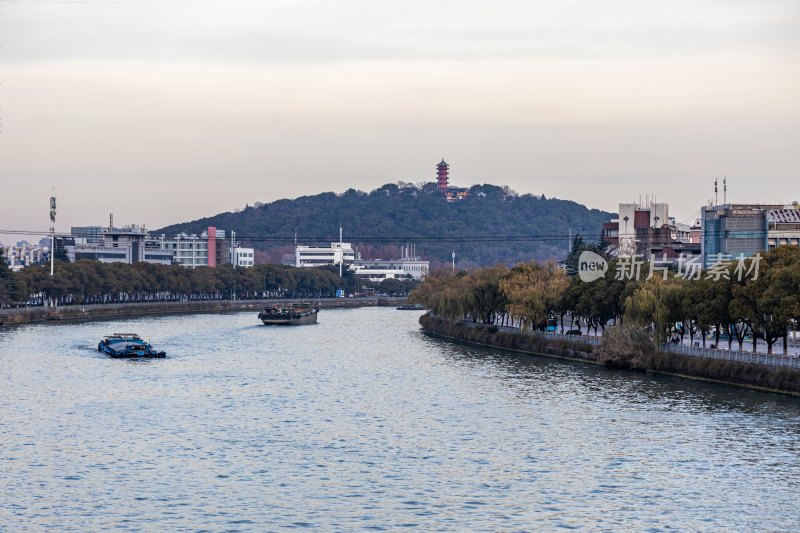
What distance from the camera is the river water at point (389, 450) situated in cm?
4062

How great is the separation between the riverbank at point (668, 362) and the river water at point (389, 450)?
1.48 metres

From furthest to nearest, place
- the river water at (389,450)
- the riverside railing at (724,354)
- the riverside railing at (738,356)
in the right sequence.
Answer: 1. the riverside railing at (724,354)
2. the riverside railing at (738,356)
3. the river water at (389,450)

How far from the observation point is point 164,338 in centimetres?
12162

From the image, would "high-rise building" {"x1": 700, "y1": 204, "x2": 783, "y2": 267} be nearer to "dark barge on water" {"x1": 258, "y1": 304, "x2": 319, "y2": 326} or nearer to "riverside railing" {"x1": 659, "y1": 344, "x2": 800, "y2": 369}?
"dark barge on water" {"x1": 258, "y1": 304, "x2": 319, "y2": 326}

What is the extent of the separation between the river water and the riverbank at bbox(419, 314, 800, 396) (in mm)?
1476

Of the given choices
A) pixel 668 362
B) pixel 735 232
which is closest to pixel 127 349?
pixel 668 362

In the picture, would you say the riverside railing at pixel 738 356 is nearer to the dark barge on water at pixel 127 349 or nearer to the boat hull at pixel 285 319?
the dark barge on water at pixel 127 349

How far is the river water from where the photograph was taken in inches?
1599

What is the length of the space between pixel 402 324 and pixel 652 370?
270 feet

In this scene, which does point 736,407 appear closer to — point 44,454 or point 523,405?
point 523,405

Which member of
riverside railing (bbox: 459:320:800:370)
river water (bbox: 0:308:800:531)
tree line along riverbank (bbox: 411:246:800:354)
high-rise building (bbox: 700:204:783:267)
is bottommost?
river water (bbox: 0:308:800:531)

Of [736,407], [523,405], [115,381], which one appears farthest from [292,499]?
[115,381]

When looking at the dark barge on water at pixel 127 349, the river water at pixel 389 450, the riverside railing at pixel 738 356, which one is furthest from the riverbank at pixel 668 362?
the dark barge on water at pixel 127 349

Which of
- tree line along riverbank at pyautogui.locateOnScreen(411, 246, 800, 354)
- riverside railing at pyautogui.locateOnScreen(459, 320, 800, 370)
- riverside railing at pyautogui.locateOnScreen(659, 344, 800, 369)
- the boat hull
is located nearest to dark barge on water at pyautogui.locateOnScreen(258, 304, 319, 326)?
the boat hull
